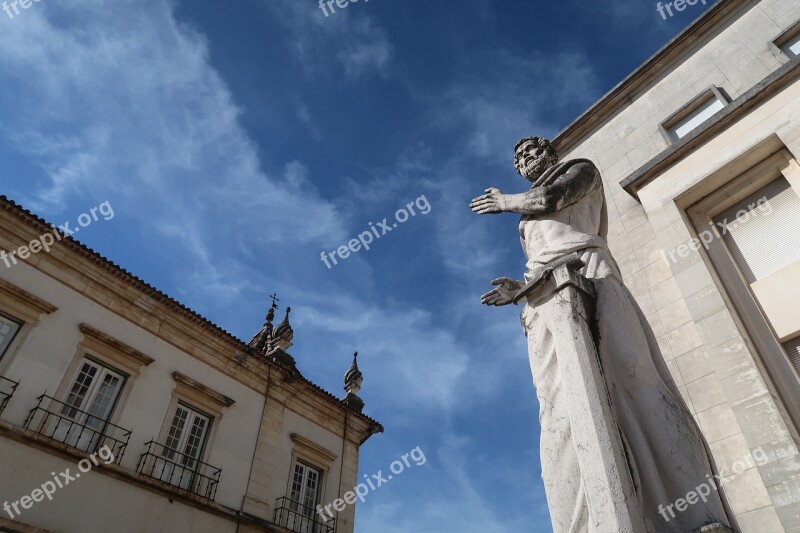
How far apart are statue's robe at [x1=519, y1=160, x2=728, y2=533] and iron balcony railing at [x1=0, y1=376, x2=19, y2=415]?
41.9 feet

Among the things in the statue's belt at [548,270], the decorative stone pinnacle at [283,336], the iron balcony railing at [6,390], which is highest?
the decorative stone pinnacle at [283,336]

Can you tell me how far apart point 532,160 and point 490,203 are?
2.41 ft

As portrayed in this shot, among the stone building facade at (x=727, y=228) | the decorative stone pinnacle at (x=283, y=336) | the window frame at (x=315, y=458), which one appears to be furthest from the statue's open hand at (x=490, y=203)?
the decorative stone pinnacle at (x=283, y=336)

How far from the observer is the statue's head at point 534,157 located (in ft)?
15.4

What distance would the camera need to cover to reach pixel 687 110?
35.2ft

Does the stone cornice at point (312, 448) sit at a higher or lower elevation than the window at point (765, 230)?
higher

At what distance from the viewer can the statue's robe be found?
2.74 m

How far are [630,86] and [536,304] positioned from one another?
10.5 meters

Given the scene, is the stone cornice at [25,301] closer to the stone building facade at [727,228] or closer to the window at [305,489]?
the window at [305,489]

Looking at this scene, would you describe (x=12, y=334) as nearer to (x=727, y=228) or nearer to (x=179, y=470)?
(x=179, y=470)

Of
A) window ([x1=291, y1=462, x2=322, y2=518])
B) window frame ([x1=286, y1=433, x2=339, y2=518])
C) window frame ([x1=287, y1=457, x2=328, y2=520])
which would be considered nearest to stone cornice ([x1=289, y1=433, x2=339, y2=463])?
window frame ([x1=286, y1=433, x2=339, y2=518])

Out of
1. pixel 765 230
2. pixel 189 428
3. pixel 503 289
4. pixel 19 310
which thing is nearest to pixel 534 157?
pixel 503 289

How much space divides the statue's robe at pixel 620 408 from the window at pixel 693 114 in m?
8.19

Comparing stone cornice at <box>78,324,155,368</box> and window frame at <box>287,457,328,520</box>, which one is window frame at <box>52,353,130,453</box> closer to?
stone cornice at <box>78,324,155,368</box>
